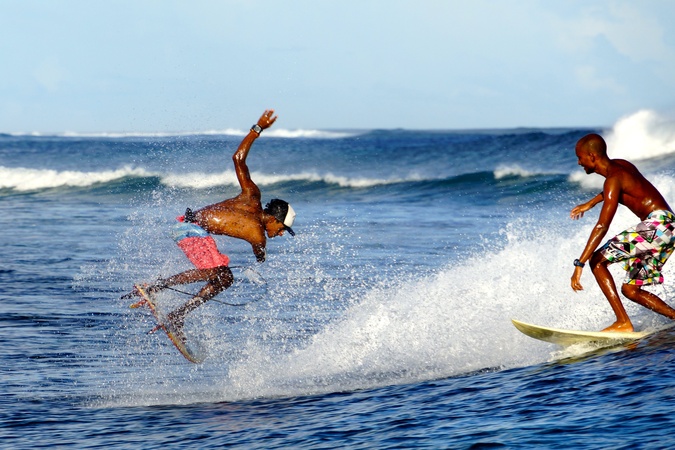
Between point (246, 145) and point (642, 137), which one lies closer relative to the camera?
point (246, 145)

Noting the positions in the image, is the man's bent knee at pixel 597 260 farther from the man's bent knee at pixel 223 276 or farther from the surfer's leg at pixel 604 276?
the man's bent knee at pixel 223 276

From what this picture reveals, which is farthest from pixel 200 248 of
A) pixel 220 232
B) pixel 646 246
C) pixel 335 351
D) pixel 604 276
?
pixel 646 246

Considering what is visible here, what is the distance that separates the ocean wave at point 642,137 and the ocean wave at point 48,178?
20.2m

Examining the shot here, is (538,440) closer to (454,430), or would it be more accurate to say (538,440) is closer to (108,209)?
(454,430)

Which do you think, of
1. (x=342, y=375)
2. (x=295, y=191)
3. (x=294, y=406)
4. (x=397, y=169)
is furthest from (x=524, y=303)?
(x=397, y=169)

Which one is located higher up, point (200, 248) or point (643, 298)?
point (200, 248)

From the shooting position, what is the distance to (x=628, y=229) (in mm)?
7492

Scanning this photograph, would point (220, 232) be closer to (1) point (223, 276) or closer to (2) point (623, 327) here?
(1) point (223, 276)

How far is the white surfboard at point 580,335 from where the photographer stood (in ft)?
26.2

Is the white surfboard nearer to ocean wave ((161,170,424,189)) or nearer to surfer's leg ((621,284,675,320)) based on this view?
surfer's leg ((621,284,675,320))

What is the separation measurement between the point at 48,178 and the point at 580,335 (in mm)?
32765

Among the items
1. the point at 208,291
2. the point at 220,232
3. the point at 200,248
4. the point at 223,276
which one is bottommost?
the point at 208,291

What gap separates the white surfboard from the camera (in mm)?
7991

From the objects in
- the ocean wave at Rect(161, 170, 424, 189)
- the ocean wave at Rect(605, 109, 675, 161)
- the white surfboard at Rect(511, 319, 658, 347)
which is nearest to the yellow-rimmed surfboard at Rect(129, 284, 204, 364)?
the white surfboard at Rect(511, 319, 658, 347)
